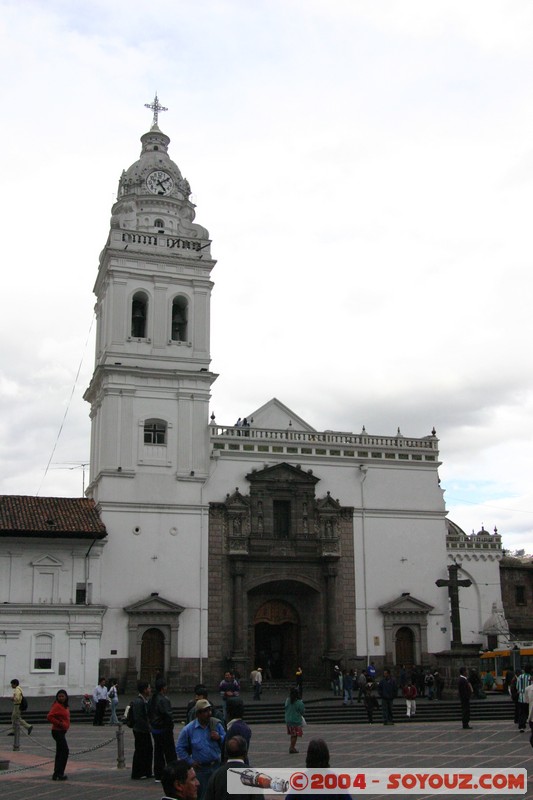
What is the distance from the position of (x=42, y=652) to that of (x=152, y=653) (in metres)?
4.33

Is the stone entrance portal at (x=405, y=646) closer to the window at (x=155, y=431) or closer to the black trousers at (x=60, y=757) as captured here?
the window at (x=155, y=431)

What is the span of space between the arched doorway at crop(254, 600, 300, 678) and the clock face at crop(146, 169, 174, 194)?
1927cm

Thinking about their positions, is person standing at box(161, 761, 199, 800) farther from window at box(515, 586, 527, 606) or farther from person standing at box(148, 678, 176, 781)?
window at box(515, 586, 527, 606)

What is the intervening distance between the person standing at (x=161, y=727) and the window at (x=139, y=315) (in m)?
26.5

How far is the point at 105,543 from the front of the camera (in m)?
36.2

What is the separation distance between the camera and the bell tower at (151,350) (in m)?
37.8

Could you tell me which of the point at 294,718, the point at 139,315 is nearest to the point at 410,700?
the point at 294,718

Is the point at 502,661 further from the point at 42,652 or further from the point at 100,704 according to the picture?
the point at 42,652

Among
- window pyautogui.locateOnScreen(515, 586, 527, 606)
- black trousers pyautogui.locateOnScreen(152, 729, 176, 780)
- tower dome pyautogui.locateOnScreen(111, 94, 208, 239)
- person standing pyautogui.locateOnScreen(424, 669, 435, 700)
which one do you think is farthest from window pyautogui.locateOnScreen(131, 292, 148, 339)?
black trousers pyautogui.locateOnScreen(152, 729, 176, 780)

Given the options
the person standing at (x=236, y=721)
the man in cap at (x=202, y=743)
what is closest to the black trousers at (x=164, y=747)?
the person standing at (x=236, y=721)

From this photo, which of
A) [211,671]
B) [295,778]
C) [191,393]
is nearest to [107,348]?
[191,393]

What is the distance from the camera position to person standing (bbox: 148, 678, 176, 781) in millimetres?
14203

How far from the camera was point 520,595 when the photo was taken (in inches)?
1921

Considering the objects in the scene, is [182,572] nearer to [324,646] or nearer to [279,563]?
[279,563]
